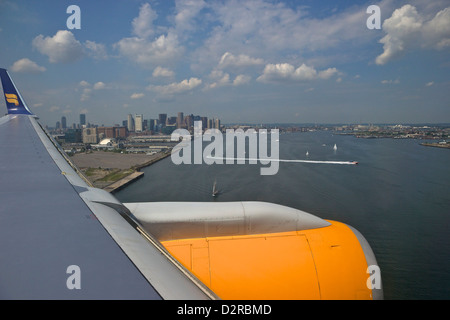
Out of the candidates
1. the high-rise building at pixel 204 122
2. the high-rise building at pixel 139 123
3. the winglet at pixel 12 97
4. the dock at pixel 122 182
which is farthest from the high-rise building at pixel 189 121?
the winglet at pixel 12 97

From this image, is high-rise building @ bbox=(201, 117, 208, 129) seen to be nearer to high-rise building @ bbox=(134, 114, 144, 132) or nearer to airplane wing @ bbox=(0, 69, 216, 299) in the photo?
high-rise building @ bbox=(134, 114, 144, 132)

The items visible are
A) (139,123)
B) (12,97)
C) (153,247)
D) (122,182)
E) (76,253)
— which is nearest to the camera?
(76,253)

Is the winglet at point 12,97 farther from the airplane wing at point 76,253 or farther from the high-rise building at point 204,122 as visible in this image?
the high-rise building at point 204,122

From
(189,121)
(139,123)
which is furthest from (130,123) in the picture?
(189,121)

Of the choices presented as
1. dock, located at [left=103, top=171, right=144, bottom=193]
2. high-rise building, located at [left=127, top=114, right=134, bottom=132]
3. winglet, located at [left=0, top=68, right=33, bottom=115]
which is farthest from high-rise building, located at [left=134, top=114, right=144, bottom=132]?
winglet, located at [left=0, top=68, right=33, bottom=115]

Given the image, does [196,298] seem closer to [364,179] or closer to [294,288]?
[294,288]

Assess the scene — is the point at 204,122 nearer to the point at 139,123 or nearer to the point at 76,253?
the point at 139,123
